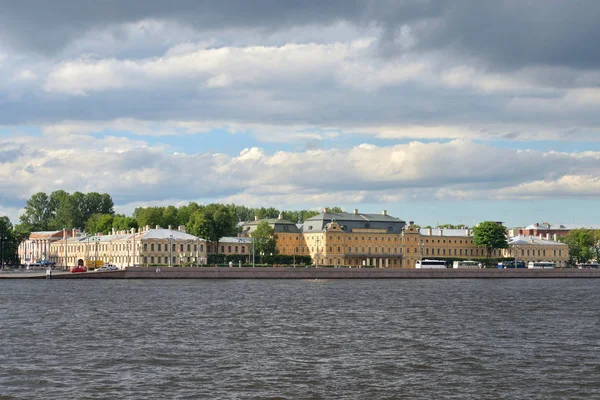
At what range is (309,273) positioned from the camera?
13850 cm

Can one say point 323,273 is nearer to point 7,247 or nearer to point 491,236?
point 491,236

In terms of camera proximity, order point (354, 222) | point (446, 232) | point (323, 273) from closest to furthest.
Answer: point (323, 273) < point (354, 222) < point (446, 232)

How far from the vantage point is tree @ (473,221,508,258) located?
18400cm

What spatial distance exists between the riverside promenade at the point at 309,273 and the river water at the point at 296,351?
2261 inches

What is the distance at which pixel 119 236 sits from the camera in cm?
17288

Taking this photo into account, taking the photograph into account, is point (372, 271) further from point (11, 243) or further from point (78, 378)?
point (78, 378)

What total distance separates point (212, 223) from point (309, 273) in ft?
93.5

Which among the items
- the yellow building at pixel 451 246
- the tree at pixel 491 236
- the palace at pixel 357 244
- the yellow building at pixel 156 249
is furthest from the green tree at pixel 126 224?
the tree at pixel 491 236

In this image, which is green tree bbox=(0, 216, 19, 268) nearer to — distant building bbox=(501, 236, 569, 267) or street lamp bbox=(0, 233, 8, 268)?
street lamp bbox=(0, 233, 8, 268)

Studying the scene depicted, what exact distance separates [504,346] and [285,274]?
95.2 meters

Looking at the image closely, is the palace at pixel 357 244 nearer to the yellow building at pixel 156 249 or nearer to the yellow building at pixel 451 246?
the yellow building at pixel 451 246

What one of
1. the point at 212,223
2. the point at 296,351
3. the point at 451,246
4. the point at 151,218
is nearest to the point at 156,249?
the point at 212,223

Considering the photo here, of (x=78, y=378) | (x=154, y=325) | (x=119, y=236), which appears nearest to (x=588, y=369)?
(x=78, y=378)

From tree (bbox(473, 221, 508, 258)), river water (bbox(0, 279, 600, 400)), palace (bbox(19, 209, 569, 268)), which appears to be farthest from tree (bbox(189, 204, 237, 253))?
river water (bbox(0, 279, 600, 400))
